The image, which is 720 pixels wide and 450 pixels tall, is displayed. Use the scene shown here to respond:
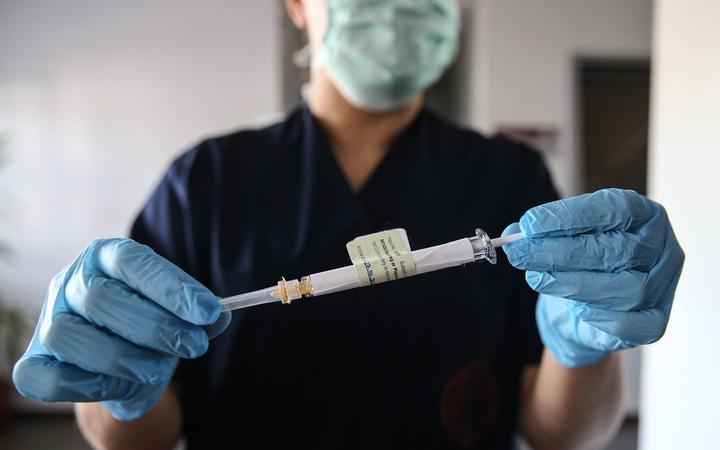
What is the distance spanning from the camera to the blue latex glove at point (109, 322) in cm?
48

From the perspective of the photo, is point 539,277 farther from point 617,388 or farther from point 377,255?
point 617,388

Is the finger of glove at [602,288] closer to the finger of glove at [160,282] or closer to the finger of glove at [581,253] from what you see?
the finger of glove at [581,253]

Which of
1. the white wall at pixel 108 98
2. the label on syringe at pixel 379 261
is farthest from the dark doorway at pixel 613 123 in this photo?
the label on syringe at pixel 379 261

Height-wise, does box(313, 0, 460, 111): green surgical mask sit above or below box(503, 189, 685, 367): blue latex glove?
above

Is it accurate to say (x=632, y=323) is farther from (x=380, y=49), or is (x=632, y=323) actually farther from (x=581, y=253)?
(x=380, y=49)

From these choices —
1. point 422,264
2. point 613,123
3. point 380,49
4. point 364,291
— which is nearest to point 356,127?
point 380,49

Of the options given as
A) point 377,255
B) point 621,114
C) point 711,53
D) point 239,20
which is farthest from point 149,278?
point 621,114

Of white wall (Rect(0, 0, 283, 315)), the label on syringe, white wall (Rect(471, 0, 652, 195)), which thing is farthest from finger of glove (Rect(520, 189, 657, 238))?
white wall (Rect(0, 0, 283, 315))

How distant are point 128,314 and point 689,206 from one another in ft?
1.98

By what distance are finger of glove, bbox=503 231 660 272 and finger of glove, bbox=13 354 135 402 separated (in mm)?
449

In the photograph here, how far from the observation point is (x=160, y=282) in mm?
491

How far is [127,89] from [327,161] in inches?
98.0

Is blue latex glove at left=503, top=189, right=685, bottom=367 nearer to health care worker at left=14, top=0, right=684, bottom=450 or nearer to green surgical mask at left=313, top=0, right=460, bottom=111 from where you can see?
health care worker at left=14, top=0, right=684, bottom=450

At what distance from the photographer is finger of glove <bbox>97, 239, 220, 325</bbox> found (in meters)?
0.49
